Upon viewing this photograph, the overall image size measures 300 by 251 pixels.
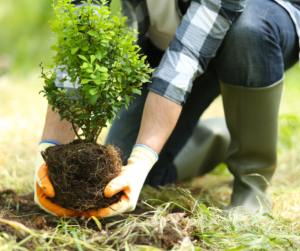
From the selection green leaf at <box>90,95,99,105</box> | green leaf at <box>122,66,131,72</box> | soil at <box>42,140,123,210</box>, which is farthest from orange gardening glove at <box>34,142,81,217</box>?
green leaf at <box>122,66,131,72</box>

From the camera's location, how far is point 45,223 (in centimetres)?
115

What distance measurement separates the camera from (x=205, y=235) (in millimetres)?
1021

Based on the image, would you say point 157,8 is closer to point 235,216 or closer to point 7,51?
point 235,216

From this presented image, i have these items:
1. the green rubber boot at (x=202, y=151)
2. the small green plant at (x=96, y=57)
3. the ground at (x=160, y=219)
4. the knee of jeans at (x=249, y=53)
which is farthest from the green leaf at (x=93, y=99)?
the green rubber boot at (x=202, y=151)

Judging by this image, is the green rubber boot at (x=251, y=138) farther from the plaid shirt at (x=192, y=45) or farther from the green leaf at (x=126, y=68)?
the green leaf at (x=126, y=68)

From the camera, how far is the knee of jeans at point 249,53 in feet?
4.58

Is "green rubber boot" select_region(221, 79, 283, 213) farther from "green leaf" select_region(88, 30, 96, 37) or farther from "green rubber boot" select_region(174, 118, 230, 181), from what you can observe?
"green leaf" select_region(88, 30, 96, 37)

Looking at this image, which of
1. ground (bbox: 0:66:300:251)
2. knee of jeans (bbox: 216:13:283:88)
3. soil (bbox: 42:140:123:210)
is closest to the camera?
ground (bbox: 0:66:300:251)

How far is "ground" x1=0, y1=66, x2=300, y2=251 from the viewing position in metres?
0.96

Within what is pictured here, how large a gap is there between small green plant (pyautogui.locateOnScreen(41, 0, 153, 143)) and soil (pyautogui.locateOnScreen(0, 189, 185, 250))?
43 centimetres

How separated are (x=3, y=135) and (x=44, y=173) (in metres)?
1.67

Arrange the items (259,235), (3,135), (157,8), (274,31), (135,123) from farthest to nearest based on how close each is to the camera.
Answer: (3,135) → (135,123) → (157,8) → (274,31) → (259,235)

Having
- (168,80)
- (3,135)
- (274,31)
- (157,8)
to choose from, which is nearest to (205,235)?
(168,80)

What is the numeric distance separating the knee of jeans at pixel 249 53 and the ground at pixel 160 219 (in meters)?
0.67
